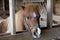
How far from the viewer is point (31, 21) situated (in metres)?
1.29

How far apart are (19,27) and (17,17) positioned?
13 centimetres

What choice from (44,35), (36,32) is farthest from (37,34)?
(44,35)

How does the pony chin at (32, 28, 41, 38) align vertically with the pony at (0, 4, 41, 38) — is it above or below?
below

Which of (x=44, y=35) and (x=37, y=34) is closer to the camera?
(x=37, y=34)

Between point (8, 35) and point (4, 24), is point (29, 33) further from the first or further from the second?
point (4, 24)

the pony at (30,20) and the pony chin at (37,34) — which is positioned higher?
the pony at (30,20)

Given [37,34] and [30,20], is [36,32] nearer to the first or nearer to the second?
[37,34]

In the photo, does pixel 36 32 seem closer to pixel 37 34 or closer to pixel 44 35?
pixel 37 34

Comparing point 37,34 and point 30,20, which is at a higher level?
point 30,20

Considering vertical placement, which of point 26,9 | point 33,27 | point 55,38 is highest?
point 26,9

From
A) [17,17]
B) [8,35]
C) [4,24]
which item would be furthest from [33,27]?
[4,24]

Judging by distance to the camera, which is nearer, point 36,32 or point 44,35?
point 36,32

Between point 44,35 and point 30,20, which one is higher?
point 30,20

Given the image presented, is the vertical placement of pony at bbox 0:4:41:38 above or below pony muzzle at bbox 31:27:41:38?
above
